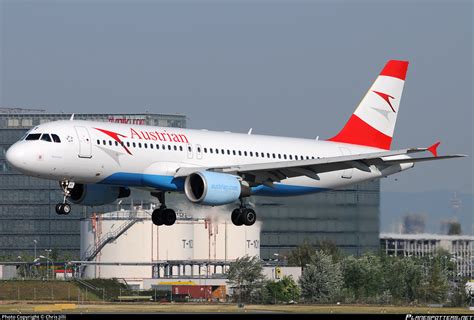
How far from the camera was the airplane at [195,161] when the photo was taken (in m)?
55.9

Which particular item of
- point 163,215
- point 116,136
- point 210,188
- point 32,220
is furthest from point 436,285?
point 32,220

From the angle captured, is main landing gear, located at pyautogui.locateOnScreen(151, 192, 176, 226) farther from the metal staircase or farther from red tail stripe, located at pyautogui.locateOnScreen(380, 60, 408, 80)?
the metal staircase

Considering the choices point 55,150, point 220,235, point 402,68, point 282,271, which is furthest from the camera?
point 220,235

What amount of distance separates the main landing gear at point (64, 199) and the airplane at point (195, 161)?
0.15 ft

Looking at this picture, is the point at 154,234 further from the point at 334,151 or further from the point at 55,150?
the point at 55,150

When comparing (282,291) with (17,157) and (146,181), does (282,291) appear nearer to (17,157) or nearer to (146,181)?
(146,181)

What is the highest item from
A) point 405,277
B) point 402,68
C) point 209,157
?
point 402,68

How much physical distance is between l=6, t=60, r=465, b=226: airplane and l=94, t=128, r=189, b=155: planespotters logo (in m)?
0.05

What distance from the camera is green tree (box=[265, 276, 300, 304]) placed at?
88.6m

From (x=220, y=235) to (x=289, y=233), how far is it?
2457cm

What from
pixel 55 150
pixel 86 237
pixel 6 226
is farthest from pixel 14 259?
pixel 55 150

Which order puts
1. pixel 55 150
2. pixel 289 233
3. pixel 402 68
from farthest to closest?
pixel 289 233 < pixel 402 68 < pixel 55 150

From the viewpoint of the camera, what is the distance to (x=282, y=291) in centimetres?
9131

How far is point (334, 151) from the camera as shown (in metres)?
66.9
